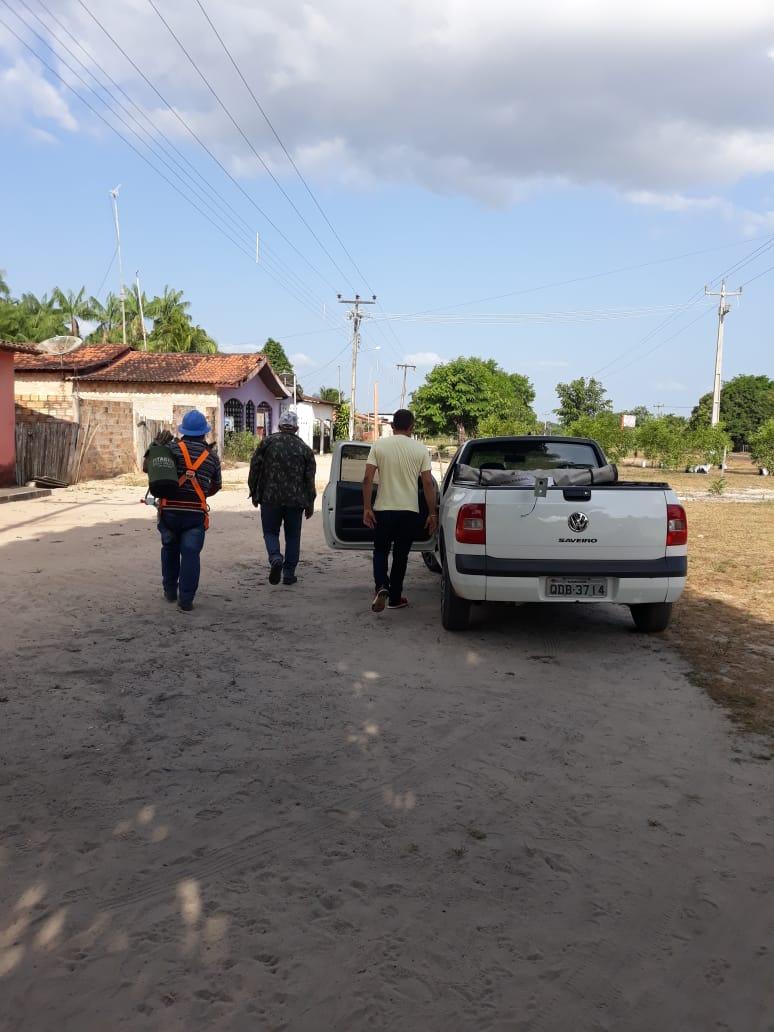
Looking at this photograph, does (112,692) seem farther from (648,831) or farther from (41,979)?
(648,831)

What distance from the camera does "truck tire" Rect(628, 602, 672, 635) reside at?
6.52 m

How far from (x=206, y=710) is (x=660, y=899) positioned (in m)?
2.67

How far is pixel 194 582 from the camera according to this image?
280 inches

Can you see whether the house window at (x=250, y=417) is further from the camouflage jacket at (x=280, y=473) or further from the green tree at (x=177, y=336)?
the camouflage jacket at (x=280, y=473)

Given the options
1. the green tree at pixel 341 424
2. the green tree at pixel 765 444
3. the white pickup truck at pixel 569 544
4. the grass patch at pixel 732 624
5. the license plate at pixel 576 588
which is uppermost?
the green tree at pixel 341 424

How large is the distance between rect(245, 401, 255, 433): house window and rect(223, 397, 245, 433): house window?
440 mm

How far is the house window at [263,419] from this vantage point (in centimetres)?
3894

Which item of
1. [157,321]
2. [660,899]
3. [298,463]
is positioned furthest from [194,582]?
[157,321]

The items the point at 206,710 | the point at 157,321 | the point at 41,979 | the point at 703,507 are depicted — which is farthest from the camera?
the point at 157,321

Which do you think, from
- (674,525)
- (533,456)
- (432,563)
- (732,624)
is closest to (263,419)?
(432,563)

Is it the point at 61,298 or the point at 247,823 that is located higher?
the point at 61,298

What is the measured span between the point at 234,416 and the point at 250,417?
169 cm

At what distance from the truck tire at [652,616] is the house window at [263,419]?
32.8 meters

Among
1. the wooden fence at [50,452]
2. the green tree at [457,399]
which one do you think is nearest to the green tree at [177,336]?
the green tree at [457,399]
